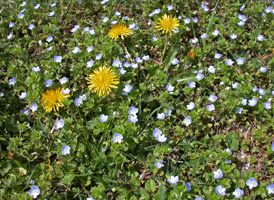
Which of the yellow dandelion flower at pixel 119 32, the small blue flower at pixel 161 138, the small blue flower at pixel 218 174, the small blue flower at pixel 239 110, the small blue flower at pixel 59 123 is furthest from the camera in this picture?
the yellow dandelion flower at pixel 119 32

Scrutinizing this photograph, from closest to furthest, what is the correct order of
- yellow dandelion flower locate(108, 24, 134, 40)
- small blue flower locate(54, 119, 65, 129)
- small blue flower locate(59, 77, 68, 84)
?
1. small blue flower locate(54, 119, 65, 129)
2. small blue flower locate(59, 77, 68, 84)
3. yellow dandelion flower locate(108, 24, 134, 40)

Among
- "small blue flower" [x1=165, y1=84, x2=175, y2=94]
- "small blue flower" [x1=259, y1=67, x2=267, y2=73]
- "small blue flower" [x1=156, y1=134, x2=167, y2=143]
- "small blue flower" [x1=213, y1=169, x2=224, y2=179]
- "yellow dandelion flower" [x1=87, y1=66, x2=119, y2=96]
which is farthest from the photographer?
"small blue flower" [x1=259, y1=67, x2=267, y2=73]

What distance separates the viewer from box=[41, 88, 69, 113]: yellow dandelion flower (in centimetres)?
347

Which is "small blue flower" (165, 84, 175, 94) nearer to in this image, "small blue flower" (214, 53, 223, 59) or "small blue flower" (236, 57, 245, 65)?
"small blue flower" (214, 53, 223, 59)

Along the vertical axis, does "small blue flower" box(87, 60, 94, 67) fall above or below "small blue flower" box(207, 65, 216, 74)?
above

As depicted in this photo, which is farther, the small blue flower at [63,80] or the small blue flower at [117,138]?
the small blue flower at [63,80]

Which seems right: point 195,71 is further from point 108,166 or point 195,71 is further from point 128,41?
point 108,166

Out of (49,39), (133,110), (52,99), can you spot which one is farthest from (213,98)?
(49,39)

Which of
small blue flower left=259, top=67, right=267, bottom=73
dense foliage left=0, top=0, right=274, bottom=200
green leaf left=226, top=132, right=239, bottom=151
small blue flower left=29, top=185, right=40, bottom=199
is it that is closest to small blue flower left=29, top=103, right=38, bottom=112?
dense foliage left=0, top=0, right=274, bottom=200

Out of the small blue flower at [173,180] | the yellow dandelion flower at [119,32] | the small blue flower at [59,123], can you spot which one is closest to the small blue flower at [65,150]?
the small blue flower at [59,123]

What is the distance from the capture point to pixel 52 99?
3508 mm

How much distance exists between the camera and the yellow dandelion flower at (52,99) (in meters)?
3.47

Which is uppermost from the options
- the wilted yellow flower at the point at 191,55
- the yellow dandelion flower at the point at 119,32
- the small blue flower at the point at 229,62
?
the yellow dandelion flower at the point at 119,32

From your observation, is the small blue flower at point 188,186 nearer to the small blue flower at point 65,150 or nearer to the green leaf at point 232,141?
the green leaf at point 232,141
